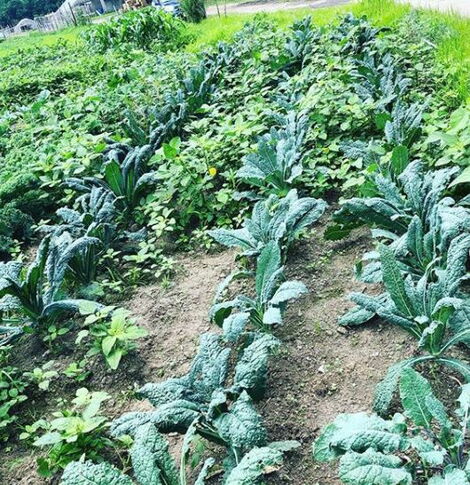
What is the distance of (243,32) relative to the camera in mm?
9289

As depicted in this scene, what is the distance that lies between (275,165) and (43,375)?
205 cm

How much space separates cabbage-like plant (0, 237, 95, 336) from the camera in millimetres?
2979

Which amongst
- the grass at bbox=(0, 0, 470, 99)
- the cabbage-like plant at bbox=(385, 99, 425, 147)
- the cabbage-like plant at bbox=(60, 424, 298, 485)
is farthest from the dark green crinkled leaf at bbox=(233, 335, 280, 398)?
the grass at bbox=(0, 0, 470, 99)

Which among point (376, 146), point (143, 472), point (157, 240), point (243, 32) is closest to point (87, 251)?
point (157, 240)

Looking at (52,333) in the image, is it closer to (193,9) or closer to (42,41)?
(193,9)

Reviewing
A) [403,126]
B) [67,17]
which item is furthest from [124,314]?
[67,17]

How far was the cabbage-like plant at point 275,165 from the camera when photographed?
363cm

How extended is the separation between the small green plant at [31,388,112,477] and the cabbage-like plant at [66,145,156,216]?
1.99m

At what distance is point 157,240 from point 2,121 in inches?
172

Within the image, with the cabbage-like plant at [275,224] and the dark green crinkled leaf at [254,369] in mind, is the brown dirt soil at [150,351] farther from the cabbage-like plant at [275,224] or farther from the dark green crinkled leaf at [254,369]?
the dark green crinkled leaf at [254,369]

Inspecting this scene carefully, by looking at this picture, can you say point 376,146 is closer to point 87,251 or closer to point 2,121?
point 87,251

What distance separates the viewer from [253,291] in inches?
119

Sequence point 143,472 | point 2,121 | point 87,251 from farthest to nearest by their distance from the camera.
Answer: point 2,121 < point 87,251 < point 143,472

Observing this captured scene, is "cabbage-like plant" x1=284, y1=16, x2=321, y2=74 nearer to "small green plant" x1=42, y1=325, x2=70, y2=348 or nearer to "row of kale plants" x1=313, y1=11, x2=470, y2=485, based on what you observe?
"row of kale plants" x1=313, y1=11, x2=470, y2=485
